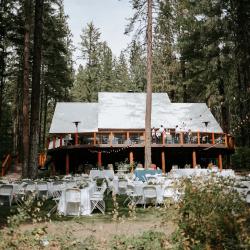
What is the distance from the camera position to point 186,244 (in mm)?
5090

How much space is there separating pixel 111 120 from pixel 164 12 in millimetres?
9587

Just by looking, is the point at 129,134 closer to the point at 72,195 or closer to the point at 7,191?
the point at 7,191

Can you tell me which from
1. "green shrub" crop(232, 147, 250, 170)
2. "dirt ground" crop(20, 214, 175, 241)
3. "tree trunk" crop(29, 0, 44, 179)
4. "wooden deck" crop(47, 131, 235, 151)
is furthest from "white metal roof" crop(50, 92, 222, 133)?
"dirt ground" crop(20, 214, 175, 241)

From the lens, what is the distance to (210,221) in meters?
5.36

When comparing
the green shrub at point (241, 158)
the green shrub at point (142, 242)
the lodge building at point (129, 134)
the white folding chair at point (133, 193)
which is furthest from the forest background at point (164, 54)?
the green shrub at point (142, 242)

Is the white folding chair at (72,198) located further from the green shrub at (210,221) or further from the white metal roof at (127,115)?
the white metal roof at (127,115)

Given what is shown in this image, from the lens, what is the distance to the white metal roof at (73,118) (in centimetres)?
2877

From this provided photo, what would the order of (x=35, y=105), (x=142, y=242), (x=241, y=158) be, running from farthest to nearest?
(x=241, y=158) → (x=35, y=105) → (x=142, y=242)

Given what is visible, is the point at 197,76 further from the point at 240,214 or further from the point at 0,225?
the point at 240,214

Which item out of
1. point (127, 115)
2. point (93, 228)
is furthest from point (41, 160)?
point (93, 228)

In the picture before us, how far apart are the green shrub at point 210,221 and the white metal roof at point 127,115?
2099 centimetres

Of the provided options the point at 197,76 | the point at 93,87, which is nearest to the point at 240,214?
the point at 197,76

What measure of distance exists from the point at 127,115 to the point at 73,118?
13.5 ft

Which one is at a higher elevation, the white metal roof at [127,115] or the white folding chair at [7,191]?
the white metal roof at [127,115]
